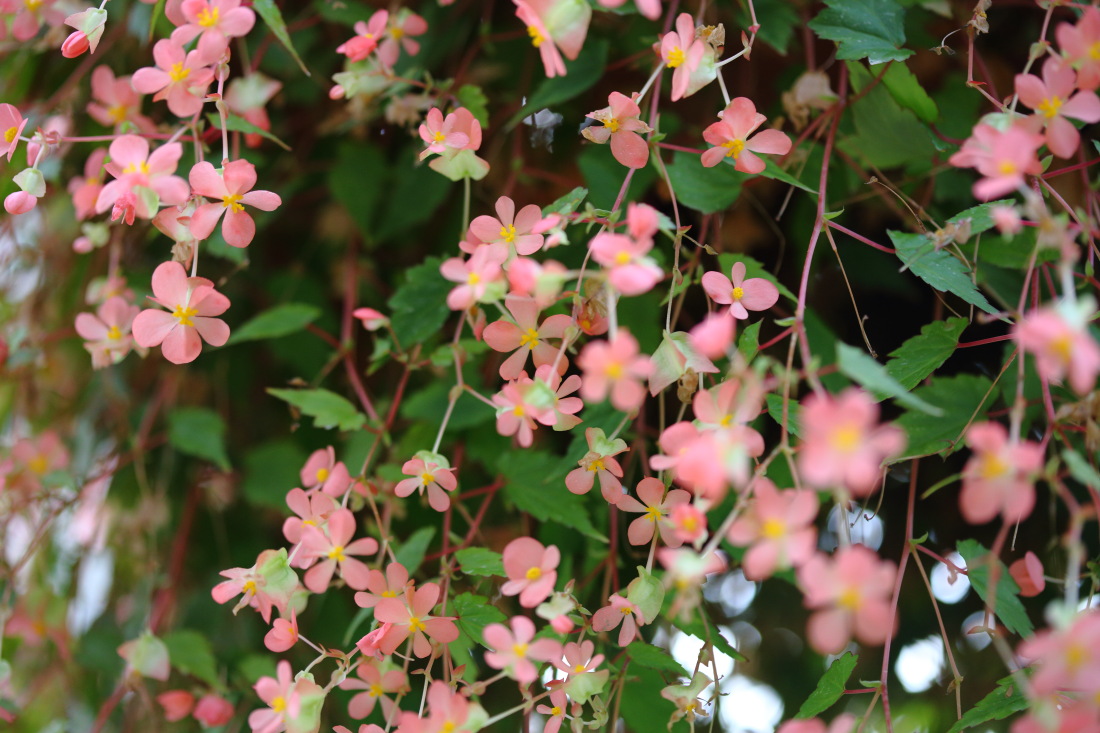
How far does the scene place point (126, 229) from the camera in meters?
0.78

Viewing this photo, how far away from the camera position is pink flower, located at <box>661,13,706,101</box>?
440 millimetres

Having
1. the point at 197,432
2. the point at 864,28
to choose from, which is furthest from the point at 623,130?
the point at 197,432

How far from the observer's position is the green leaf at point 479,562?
490 mm

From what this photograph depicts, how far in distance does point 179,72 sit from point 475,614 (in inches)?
15.3

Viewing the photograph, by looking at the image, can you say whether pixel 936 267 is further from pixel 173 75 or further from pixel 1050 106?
pixel 173 75

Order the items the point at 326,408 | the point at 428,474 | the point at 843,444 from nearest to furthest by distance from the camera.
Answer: the point at 843,444 < the point at 428,474 < the point at 326,408

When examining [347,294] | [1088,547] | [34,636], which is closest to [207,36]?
[347,294]

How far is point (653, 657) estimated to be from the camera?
52 centimetres

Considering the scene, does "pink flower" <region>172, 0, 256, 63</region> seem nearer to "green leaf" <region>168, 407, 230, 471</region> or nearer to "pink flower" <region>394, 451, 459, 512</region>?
"pink flower" <region>394, 451, 459, 512</region>

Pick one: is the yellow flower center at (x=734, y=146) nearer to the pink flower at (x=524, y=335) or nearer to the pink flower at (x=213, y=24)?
the pink flower at (x=524, y=335)

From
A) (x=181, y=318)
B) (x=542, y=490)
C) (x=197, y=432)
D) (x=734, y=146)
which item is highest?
(x=734, y=146)

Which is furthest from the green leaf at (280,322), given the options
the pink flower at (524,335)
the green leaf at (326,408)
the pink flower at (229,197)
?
the pink flower at (524,335)

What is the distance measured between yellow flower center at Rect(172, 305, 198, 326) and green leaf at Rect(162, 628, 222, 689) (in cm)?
38

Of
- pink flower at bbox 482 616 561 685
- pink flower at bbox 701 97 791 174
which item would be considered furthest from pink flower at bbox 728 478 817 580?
pink flower at bbox 701 97 791 174
